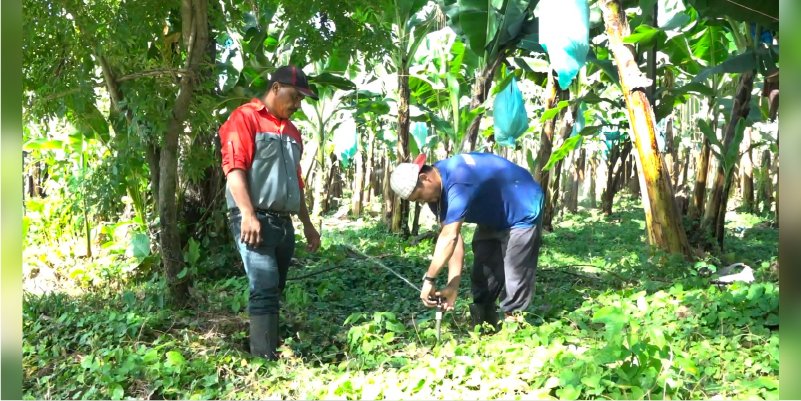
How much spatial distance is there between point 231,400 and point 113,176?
255cm

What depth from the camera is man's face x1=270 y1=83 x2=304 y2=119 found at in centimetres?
432

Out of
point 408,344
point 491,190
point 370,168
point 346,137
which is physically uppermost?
point 346,137

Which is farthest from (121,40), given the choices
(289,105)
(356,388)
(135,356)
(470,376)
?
(470,376)

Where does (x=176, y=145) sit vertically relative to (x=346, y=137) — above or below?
below

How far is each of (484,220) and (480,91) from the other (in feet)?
16.5

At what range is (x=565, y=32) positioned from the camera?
21.0ft

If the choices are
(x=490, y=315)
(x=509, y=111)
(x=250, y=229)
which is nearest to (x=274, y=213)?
(x=250, y=229)

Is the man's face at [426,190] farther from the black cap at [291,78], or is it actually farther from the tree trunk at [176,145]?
the tree trunk at [176,145]

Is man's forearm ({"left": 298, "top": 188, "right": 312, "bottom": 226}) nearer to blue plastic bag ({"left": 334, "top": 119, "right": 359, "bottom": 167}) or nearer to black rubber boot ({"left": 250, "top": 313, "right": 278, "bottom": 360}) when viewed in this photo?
black rubber boot ({"left": 250, "top": 313, "right": 278, "bottom": 360})

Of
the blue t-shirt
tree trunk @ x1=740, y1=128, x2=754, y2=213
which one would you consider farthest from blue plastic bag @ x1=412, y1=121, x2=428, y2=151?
the blue t-shirt

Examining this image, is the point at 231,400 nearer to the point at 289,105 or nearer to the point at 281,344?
the point at 281,344

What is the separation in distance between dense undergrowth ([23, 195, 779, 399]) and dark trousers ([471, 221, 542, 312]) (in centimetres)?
21

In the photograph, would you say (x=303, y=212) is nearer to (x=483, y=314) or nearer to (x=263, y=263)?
(x=263, y=263)

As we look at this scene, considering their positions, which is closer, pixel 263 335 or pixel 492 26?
pixel 263 335
